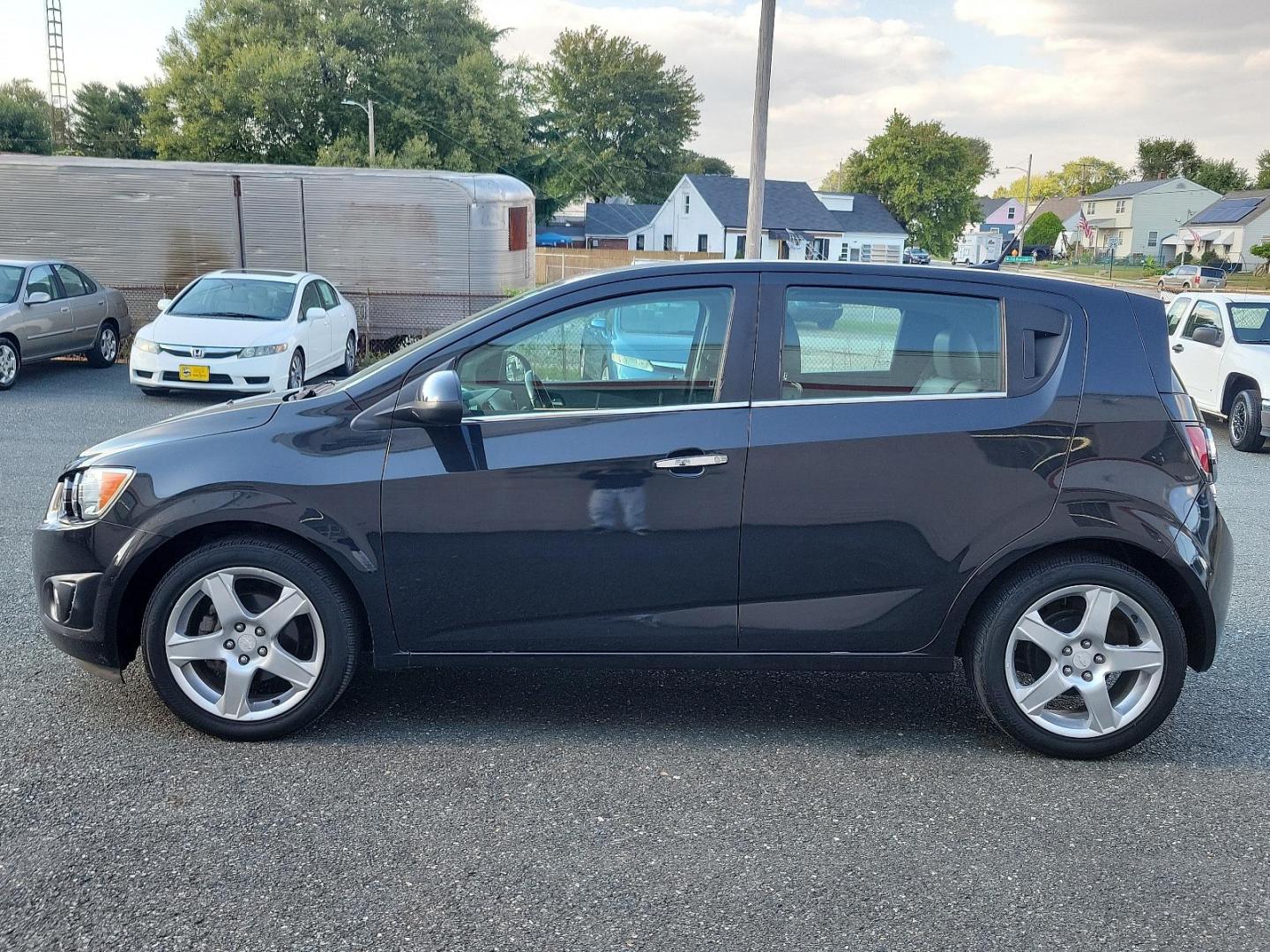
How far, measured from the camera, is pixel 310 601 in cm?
394

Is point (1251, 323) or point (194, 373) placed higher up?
point (1251, 323)

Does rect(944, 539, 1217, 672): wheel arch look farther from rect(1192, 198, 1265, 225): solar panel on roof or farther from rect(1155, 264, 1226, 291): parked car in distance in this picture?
rect(1192, 198, 1265, 225): solar panel on roof

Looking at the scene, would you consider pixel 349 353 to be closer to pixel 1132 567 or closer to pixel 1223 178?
pixel 1132 567

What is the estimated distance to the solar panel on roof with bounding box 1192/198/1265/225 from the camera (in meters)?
82.5

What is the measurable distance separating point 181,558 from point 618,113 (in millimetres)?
81494

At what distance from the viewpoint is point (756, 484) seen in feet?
12.8

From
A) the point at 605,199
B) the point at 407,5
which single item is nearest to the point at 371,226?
A: the point at 407,5

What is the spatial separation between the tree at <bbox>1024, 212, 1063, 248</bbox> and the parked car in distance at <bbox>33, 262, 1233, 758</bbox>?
106502mm

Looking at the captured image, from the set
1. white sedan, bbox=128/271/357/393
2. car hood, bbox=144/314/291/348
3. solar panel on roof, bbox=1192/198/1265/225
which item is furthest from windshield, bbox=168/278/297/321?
solar panel on roof, bbox=1192/198/1265/225

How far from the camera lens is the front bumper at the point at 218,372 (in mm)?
13273

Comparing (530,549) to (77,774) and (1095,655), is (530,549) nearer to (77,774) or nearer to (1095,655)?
(77,774)

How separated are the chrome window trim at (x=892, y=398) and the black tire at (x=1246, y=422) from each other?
943 cm

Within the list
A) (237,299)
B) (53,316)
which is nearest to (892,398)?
(237,299)

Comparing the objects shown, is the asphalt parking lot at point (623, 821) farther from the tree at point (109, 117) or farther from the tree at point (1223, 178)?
the tree at point (1223, 178)
